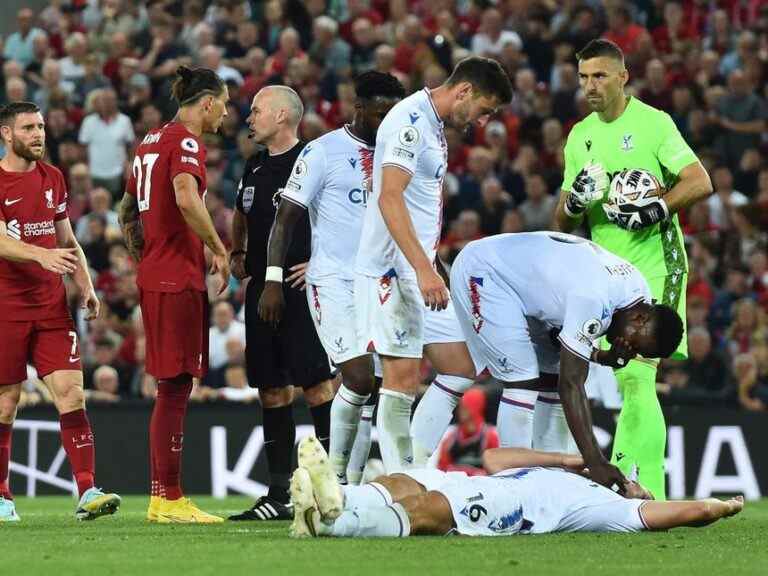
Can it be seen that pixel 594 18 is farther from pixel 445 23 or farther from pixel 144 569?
pixel 144 569

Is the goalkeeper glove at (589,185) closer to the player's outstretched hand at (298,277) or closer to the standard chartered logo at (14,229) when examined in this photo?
the player's outstretched hand at (298,277)

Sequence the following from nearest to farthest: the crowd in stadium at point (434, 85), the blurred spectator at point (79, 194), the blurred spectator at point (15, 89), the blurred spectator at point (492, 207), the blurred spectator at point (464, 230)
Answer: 1. the crowd in stadium at point (434, 85)
2. the blurred spectator at point (464, 230)
3. the blurred spectator at point (492, 207)
4. the blurred spectator at point (79, 194)
5. the blurred spectator at point (15, 89)

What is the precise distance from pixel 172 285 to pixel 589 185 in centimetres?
259

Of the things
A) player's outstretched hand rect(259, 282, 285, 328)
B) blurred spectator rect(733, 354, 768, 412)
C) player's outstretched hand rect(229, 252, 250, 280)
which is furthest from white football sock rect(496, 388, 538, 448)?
blurred spectator rect(733, 354, 768, 412)

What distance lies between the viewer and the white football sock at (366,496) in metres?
7.53

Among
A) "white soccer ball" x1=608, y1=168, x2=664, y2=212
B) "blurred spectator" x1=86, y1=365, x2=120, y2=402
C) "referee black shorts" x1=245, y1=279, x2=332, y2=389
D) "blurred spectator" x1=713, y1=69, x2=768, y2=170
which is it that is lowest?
"blurred spectator" x1=86, y1=365, x2=120, y2=402

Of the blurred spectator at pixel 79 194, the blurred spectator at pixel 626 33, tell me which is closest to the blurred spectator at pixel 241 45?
the blurred spectator at pixel 79 194

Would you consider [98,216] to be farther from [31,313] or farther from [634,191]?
[634,191]

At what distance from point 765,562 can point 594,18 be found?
14.1 metres

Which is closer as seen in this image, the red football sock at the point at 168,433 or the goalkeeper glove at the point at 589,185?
the red football sock at the point at 168,433

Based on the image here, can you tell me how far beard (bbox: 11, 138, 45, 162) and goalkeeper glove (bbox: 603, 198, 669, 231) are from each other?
348 centimetres

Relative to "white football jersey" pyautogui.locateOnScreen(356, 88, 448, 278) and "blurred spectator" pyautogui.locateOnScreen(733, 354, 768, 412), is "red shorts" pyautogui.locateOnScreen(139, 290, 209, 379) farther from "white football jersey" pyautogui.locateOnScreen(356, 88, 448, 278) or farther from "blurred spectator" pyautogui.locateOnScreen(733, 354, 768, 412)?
"blurred spectator" pyautogui.locateOnScreen(733, 354, 768, 412)

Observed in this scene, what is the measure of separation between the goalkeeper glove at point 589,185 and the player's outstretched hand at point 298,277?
172 centimetres

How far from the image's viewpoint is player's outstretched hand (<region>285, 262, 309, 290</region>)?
1009cm
